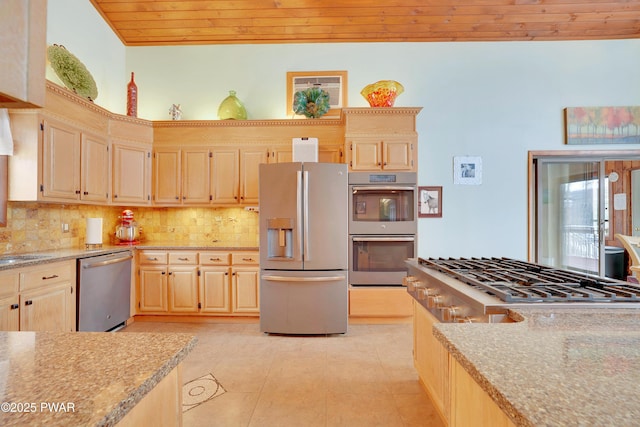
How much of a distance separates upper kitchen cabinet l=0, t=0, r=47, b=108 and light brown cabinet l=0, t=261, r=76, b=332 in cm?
217

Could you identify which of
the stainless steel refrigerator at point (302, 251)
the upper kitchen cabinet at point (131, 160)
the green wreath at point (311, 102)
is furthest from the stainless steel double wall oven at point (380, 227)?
the upper kitchen cabinet at point (131, 160)

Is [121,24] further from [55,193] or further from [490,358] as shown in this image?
[490,358]

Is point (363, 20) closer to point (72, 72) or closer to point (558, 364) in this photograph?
point (72, 72)

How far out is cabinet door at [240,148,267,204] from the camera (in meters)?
3.82

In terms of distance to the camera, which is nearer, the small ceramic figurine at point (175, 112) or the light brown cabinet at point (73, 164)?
the light brown cabinet at point (73, 164)

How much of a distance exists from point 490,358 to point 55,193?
338cm

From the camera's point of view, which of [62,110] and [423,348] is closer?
[423,348]

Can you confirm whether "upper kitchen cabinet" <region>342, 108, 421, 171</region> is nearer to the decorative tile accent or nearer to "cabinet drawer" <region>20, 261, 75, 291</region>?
the decorative tile accent

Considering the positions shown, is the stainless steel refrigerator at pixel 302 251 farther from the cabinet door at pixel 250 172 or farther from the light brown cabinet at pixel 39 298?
the light brown cabinet at pixel 39 298

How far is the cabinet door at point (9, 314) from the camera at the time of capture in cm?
207

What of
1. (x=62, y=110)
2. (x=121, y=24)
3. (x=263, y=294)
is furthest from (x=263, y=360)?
(x=121, y=24)

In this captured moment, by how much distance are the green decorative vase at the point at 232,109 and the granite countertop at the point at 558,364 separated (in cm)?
357

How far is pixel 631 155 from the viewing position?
3.97m

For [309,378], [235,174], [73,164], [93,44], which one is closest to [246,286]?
[235,174]
